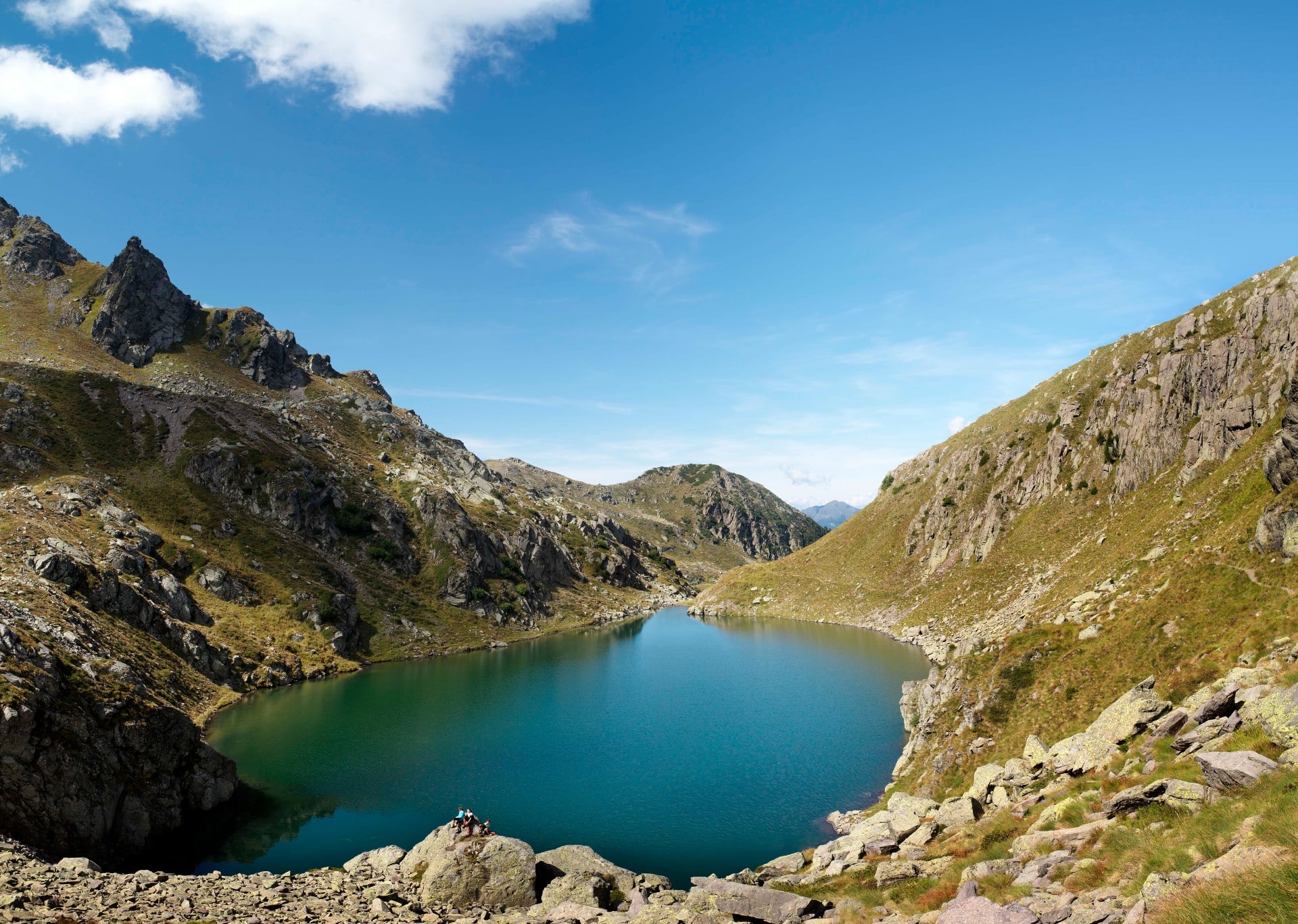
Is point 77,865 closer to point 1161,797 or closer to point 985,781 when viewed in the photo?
point 1161,797

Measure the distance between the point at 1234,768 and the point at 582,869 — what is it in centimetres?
3048

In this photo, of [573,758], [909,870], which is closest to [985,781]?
[909,870]

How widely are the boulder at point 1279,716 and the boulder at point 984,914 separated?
905 cm

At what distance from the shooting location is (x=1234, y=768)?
1616cm

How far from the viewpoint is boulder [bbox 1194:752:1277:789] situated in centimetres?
1569

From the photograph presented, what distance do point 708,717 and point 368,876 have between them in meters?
48.2

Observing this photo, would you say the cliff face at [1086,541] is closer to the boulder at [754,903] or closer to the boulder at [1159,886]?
the boulder at [754,903]

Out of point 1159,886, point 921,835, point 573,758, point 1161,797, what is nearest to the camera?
point 1159,886

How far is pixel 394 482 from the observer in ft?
575

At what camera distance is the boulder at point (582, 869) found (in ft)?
111

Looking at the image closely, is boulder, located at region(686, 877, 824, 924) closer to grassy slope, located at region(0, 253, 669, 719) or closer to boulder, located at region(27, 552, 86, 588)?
grassy slope, located at region(0, 253, 669, 719)

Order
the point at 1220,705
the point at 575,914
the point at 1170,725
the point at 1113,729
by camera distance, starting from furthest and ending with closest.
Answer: the point at 575,914
the point at 1113,729
the point at 1170,725
the point at 1220,705

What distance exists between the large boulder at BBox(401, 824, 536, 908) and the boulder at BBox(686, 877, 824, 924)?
11636 mm

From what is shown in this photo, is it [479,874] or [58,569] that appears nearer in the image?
[479,874]
